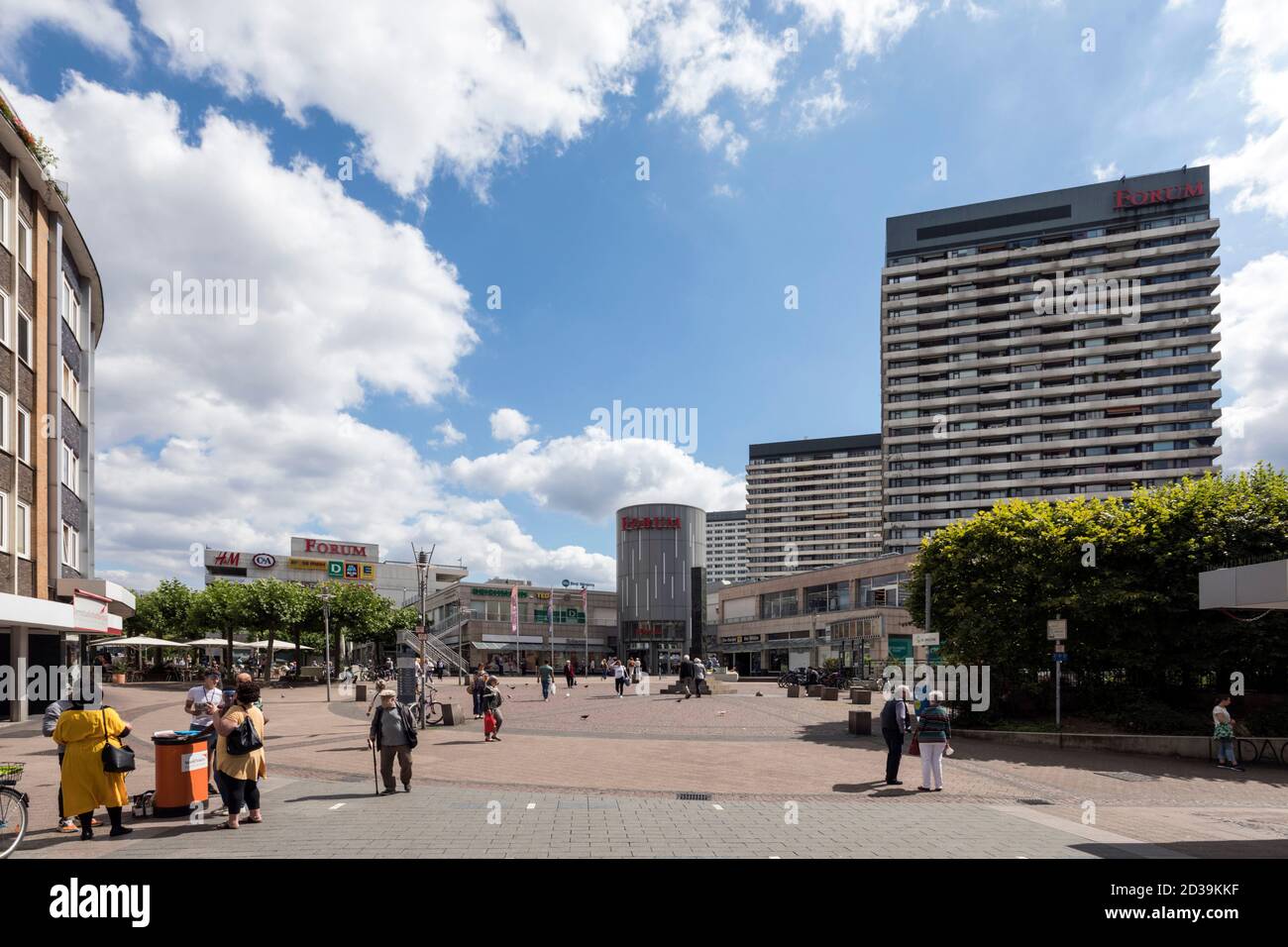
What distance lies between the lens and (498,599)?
84188 millimetres

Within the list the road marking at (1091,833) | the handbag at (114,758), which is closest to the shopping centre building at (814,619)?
the road marking at (1091,833)

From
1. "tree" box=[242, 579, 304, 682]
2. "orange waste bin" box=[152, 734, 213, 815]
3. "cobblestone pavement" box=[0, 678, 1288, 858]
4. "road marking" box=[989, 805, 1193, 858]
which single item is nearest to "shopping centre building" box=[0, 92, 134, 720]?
"cobblestone pavement" box=[0, 678, 1288, 858]

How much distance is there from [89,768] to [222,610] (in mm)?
43227

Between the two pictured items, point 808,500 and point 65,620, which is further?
point 808,500

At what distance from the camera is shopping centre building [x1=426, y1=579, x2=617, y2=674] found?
79.6m

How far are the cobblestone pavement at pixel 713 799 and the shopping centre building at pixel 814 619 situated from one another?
26806mm

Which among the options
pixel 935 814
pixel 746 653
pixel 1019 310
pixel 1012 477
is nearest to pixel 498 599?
pixel 746 653

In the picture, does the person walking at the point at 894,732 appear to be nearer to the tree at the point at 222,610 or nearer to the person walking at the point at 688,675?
the person walking at the point at 688,675

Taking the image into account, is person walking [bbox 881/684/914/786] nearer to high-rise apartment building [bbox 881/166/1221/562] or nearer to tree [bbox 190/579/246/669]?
tree [bbox 190/579/246/669]

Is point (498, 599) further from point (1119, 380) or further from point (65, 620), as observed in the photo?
point (1119, 380)

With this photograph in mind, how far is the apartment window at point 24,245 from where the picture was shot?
23.1 m

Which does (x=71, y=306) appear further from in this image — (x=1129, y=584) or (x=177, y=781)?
(x=1129, y=584)

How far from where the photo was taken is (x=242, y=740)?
31.0 ft
